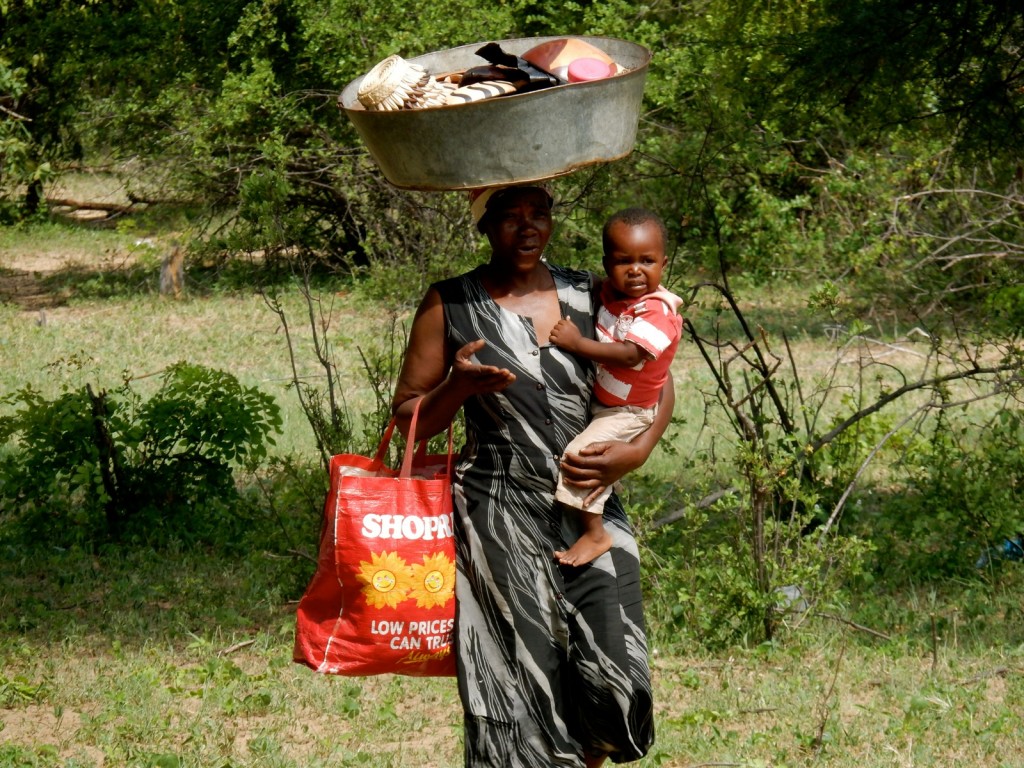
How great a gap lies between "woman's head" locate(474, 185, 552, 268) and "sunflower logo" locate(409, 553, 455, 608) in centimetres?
70

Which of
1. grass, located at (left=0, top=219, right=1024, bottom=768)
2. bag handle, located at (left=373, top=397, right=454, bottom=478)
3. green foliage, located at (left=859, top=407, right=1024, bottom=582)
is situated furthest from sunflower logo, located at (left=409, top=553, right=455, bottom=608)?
green foliage, located at (left=859, top=407, right=1024, bottom=582)

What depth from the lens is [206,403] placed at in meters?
6.93

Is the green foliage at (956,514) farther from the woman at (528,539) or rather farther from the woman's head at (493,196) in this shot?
the woman's head at (493,196)

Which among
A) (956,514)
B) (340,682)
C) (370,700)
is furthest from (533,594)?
(956,514)

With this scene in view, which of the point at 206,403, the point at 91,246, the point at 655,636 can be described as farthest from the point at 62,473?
the point at 91,246

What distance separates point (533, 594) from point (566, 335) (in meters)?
0.60

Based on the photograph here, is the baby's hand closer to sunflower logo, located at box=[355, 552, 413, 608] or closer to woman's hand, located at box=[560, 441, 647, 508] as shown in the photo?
woman's hand, located at box=[560, 441, 647, 508]

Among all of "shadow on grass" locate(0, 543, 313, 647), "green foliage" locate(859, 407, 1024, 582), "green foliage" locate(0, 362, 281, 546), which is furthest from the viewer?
"green foliage" locate(0, 362, 281, 546)

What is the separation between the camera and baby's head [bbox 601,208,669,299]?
9.87ft

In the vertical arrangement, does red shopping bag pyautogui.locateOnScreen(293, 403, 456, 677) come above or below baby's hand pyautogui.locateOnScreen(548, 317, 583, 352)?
below

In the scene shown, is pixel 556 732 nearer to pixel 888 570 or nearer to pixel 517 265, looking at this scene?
pixel 517 265

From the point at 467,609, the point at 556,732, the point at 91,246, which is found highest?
the point at 467,609

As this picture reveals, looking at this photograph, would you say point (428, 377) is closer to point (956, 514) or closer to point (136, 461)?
point (956, 514)

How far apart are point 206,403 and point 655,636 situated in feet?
9.11
